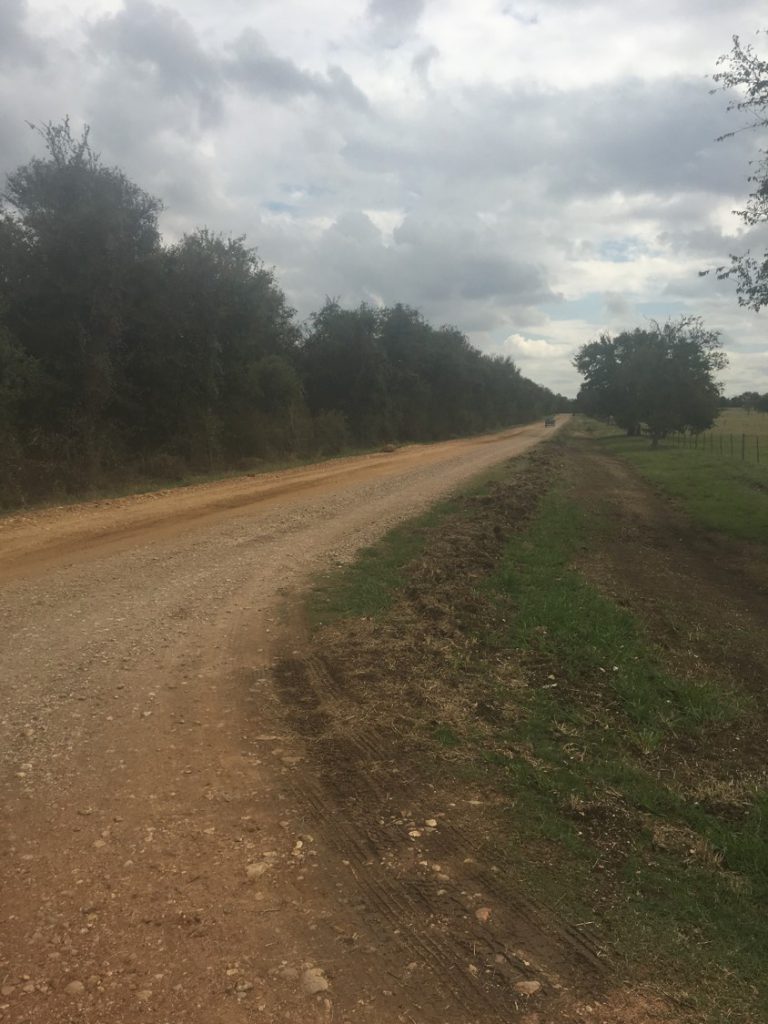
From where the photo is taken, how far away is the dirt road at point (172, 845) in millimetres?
2688

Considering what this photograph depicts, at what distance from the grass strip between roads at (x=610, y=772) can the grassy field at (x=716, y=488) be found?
907cm

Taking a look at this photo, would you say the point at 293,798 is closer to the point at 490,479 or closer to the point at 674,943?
the point at 674,943

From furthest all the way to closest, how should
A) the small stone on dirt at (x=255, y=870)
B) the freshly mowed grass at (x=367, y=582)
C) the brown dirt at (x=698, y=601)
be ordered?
the freshly mowed grass at (x=367, y=582), the brown dirt at (x=698, y=601), the small stone on dirt at (x=255, y=870)

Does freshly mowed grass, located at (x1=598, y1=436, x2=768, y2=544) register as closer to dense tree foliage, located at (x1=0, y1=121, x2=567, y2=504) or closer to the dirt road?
the dirt road

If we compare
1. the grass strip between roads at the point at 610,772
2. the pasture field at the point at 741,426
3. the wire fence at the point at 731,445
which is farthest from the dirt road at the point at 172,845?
the pasture field at the point at 741,426

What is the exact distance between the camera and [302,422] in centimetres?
3359

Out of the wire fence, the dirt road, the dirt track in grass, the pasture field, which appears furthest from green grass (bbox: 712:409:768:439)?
the dirt road

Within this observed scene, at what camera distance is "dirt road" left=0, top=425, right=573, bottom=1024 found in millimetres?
2688

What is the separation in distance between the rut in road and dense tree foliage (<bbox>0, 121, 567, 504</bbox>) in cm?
1119

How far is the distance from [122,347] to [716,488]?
58.9 feet

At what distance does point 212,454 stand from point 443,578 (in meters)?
17.1

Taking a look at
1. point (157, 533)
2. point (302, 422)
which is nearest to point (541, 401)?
point (302, 422)

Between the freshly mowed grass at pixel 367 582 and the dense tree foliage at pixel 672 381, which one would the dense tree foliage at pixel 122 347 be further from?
the dense tree foliage at pixel 672 381

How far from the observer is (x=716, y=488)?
22.2 metres
